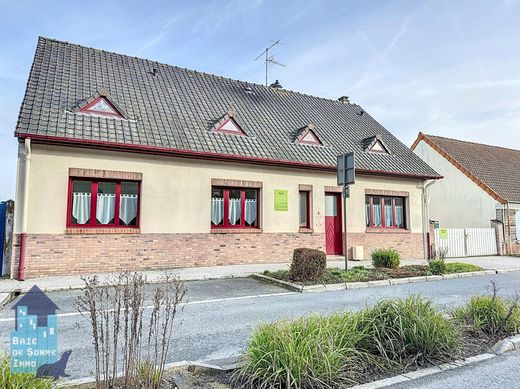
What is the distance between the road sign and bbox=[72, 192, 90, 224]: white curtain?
7806mm

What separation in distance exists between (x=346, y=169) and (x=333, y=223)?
4.93 m

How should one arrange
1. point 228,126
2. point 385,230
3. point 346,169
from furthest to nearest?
point 385,230 < point 228,126 < point 346,169

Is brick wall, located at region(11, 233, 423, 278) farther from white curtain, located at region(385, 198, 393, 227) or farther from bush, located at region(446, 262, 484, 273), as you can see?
bush, located at region(446, 262, 484, 273)

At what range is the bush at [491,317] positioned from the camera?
16.9ft

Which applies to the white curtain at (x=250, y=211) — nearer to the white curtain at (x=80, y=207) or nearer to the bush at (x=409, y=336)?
the white curtain at (x=80, y=207)

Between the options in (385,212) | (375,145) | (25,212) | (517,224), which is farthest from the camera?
(517,224)

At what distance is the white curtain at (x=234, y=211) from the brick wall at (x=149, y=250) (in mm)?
640

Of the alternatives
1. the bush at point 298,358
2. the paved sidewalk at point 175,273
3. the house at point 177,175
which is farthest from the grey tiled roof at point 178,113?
the bush at point 298,358

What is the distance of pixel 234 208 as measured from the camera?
1391 centimetres

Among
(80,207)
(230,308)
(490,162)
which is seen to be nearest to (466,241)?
(490,162)

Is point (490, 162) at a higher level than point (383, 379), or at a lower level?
higher

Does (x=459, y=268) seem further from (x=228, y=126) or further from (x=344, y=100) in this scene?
(x=344, y=100)

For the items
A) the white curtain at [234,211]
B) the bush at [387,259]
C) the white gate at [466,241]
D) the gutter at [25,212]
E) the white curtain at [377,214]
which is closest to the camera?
the gutter at [25,212]

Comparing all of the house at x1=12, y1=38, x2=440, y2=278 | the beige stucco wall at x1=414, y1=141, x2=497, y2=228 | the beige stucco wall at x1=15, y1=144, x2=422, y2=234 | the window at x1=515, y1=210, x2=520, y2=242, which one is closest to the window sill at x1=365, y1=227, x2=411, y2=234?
the house at x1=12, y1=38, x2=440, y2=278
